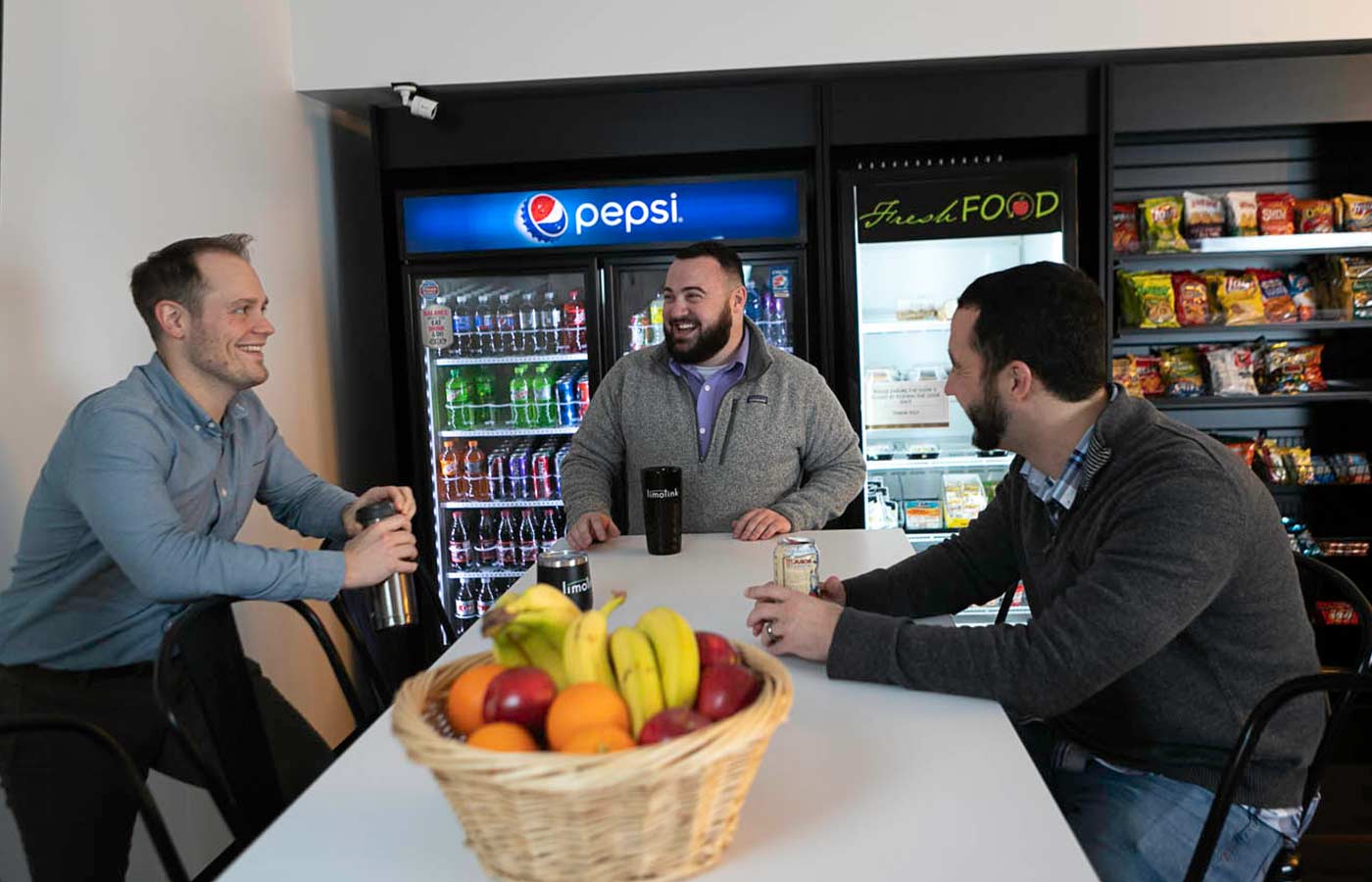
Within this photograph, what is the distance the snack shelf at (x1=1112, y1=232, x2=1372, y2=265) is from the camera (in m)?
4.02

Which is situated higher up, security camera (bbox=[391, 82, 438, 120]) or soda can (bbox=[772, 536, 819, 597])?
security camera (bbox=[391, 82, 438, 120])

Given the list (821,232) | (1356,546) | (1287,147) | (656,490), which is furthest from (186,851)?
(1287,147)

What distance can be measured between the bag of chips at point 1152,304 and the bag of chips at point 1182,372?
0.19 metres

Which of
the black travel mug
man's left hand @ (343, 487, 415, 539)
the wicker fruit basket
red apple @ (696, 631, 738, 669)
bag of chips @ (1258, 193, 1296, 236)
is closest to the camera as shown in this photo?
the wicker fruit basket

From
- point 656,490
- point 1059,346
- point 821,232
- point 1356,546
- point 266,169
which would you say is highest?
point 266,169

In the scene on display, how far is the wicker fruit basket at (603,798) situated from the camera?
0.96 meters

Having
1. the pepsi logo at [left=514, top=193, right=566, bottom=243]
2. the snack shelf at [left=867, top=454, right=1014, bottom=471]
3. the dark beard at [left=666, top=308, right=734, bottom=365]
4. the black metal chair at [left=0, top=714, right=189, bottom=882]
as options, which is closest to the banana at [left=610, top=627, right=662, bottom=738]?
the black metal chair at [left=0, top=714, right=189, bottom=882]

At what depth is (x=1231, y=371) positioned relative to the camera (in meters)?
4.25

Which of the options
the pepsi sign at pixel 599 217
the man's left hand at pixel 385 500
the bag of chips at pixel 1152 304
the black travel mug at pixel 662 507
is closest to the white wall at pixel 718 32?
the pepsi sign at pixel 599 217

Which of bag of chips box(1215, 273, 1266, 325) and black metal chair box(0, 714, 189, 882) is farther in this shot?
bag of chips box(1215, 273, 1266, 325)

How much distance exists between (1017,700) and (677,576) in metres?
0.91

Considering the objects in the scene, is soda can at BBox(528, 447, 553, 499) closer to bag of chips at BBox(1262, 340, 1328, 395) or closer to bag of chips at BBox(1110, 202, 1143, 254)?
bag of chips at BBox(1110, 202, 1143, 254)

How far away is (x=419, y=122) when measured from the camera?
14.0 feet

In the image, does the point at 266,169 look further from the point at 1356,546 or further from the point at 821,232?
the point at 1356,546
